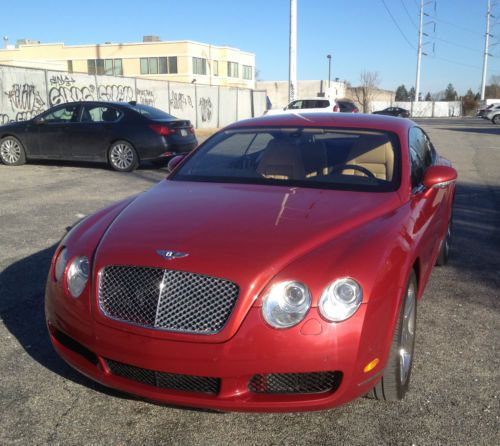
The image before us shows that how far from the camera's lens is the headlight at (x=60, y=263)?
290cm

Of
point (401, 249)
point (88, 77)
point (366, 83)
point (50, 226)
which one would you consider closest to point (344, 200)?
point (401, 249)

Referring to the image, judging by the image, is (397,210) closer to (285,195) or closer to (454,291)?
(285,195)

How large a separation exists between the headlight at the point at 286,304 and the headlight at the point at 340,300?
0.08 metres

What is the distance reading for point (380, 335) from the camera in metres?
2.51

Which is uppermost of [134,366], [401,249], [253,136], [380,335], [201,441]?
[253,136]

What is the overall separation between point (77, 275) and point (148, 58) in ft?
222

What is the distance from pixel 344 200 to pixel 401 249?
2.10ft

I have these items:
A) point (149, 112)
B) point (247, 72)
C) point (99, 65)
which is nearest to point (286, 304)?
point (149, 112)

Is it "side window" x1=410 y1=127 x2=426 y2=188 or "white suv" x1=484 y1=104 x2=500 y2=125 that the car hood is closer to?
"side window" x1=410 y1=127 x2=426 y2=188

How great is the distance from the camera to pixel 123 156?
11742 mm

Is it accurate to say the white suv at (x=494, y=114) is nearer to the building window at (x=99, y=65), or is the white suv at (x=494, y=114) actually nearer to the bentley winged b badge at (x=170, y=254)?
the bentley winged b badge at (x=170, y=254)

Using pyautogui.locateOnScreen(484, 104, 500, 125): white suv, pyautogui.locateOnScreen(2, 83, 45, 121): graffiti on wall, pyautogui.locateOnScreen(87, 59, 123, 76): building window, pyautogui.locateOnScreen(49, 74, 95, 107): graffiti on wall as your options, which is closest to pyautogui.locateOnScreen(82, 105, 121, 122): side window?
pyautogui.locateOnScreen(2, 83, 45, 121): graffiti on wall

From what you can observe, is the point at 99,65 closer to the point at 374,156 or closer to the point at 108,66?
the point at 108,66

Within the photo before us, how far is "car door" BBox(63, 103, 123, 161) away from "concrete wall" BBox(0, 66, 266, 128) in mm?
5996
